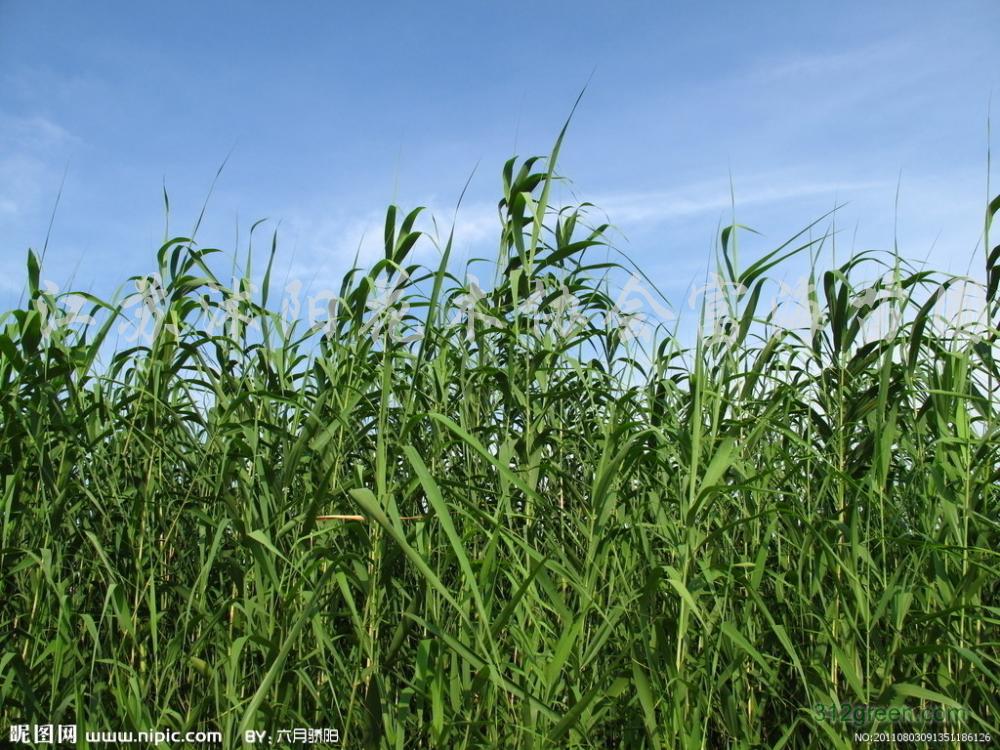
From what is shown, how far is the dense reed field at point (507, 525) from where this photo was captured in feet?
5.23

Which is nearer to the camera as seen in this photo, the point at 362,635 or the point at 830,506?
the point at 362,635

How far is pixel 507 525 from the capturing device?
73.7 inches

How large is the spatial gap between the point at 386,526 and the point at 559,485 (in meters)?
1.05

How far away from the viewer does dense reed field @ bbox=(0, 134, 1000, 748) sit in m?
1.59

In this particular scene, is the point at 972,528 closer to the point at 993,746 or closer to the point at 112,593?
the point at 993,746

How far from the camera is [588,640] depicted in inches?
71.7

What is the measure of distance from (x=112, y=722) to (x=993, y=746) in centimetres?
189

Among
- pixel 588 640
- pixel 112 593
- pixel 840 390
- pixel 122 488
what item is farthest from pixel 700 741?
pixel 122 488

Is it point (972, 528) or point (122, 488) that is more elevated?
point (972, 528)

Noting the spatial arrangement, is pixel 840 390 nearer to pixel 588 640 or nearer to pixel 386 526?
pixel 588 640

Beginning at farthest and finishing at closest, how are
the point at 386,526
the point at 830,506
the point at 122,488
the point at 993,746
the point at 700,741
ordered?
the point at 122,488, the point at 830,506, the point at 993,746, the point at 700,741, the point at 386,526

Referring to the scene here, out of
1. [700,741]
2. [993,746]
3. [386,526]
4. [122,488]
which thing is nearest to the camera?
[386,526]

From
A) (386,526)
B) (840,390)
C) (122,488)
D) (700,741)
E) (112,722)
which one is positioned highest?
(840,390)

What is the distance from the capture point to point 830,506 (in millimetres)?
2135
